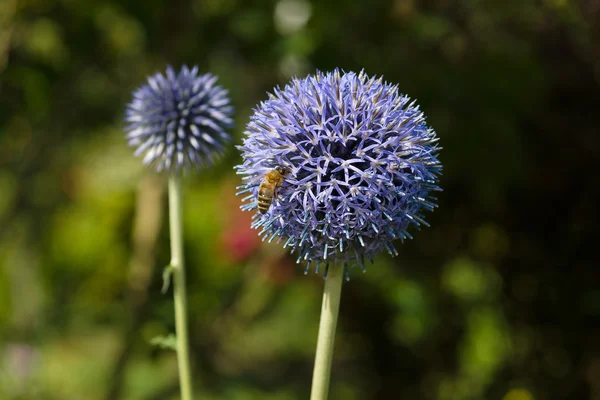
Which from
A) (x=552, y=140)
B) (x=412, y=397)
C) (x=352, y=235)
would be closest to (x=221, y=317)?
(x=412, y=397)

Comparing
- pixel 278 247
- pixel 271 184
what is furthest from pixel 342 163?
pixel 278 247

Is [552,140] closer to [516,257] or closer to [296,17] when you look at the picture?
[516,257]

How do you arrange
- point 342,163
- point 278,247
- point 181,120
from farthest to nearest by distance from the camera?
1. point 278,247
2. point 181,120
3. point 342,163

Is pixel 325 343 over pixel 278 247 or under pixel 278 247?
under

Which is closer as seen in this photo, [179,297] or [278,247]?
[179,297]

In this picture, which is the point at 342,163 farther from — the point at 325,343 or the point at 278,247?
the point at 278,247
